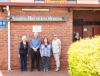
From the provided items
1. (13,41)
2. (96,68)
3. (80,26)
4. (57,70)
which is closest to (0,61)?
(13,41)

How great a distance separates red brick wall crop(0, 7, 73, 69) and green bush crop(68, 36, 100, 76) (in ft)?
35.0

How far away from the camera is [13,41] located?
18656 mm

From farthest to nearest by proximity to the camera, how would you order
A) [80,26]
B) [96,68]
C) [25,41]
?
[80,26]
[25,41]
[96,68]

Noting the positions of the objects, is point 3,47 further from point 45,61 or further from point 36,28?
point 45,61

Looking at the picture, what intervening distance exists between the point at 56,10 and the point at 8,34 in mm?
2568

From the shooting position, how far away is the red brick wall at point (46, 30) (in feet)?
61.2

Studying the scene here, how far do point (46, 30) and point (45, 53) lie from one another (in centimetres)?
126

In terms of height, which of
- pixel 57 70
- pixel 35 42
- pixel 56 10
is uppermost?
pixel 56 10

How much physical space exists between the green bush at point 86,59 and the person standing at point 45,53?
998 centimetres

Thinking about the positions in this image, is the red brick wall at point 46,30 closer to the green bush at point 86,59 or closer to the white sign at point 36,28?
the white sign at point 36,28

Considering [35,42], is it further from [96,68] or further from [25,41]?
[96,68]

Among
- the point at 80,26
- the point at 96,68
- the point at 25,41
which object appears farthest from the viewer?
the point at 80,26

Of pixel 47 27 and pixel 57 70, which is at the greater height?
pixel 47 27

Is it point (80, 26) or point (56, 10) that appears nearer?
point (56, 10)
